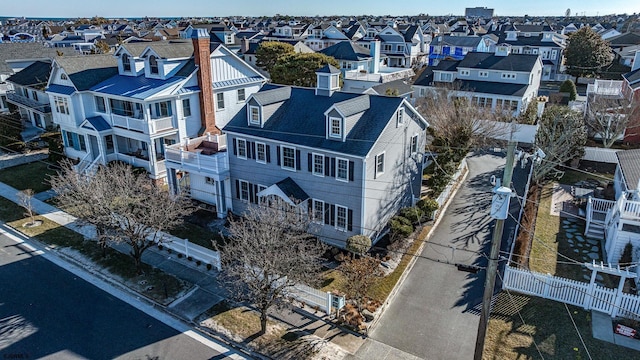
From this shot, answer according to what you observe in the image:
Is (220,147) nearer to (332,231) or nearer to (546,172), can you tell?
(332,231)

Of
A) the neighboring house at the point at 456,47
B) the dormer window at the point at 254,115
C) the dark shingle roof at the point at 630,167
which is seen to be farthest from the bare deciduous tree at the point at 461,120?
the neighboring house at the point at 456,47

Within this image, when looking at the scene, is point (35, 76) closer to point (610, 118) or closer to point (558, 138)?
point (558, 138)

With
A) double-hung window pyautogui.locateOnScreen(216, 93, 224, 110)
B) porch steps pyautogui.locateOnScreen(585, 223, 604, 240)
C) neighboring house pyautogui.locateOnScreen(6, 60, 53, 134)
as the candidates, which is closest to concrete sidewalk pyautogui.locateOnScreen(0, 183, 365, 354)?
double-hung window pyautogui.locateOnScreen(216, 93, 224, 110)

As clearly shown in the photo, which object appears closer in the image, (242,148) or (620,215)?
(620,215)

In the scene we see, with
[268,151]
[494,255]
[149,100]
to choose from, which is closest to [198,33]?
[149,100]

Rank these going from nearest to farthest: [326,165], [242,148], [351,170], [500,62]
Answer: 1. [351,170]
2. [326,165]
3. [242,148]
4. [500,62]

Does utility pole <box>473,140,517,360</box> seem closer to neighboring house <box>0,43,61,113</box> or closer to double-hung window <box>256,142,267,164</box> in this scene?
double-hung window <box>256,142,267,164</box>

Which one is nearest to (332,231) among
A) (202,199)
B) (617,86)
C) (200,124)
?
(202,199)
